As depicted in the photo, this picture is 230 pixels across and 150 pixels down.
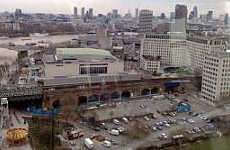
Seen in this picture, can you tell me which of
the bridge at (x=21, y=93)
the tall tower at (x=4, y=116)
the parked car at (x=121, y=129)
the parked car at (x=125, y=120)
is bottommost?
the parked car at (x=121, y=129)

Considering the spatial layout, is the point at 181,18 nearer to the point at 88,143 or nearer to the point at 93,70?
the point at 93,70

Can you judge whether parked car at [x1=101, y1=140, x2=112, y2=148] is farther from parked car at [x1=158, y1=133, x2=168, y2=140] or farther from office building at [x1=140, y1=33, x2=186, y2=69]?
office building at [x1=140, y1=33, x2=186, y2=69]

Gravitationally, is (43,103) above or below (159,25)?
below

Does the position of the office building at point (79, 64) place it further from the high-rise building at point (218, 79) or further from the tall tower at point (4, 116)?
the high-rise building at point (218, 79)

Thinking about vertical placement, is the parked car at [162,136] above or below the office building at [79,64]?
below

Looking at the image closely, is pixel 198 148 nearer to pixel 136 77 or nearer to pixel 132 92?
pixel 132 92

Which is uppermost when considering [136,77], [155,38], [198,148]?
[155,38]

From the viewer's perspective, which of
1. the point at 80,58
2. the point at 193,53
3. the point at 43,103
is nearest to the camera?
the point at 43,103

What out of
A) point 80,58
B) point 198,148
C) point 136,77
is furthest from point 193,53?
point 198,148

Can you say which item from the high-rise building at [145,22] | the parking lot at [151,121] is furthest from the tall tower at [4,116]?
the high-rise building at [145,22]
